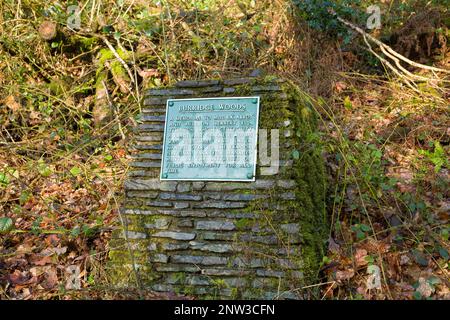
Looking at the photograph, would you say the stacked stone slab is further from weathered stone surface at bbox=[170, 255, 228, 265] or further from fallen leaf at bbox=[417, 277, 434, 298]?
fallen leaf at bbox=[417, 277, 434, 298]

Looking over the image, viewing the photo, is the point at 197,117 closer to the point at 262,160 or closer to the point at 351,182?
the point at 262,160

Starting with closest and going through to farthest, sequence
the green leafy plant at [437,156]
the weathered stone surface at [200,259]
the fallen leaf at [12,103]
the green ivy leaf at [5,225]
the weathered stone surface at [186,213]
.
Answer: the weathered stone surface at [200,259] → the weathered stone surface at [186,213] → the green ivy leaf at [5,225] → the green leafy plant at [437,156] → the fallen leaf at [12,103]

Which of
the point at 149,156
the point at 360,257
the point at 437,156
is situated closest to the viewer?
the point at 360,257

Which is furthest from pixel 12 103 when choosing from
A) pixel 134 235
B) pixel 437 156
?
pixel 437 156

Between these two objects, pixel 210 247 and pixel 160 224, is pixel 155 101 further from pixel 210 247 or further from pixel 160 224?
pixel 210 247

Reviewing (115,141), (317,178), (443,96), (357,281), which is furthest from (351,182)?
(115,141)

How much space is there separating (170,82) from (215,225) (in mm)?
2622

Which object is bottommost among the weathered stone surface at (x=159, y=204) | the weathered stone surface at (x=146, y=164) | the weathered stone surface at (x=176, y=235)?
the weathered stone surface at (x=176, y=235)

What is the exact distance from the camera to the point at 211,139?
3811 mm

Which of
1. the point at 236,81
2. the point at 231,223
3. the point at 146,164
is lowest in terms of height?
the point at 231,223

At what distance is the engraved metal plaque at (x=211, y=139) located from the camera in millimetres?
3721

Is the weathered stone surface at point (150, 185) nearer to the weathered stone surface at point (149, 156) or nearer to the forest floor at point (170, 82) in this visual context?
the weathered stone surface at point (149, 156)

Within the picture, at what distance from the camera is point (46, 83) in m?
6.79

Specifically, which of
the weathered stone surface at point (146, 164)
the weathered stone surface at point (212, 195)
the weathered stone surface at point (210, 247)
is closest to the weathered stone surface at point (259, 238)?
the weathered stone surface at point (210, 247)
